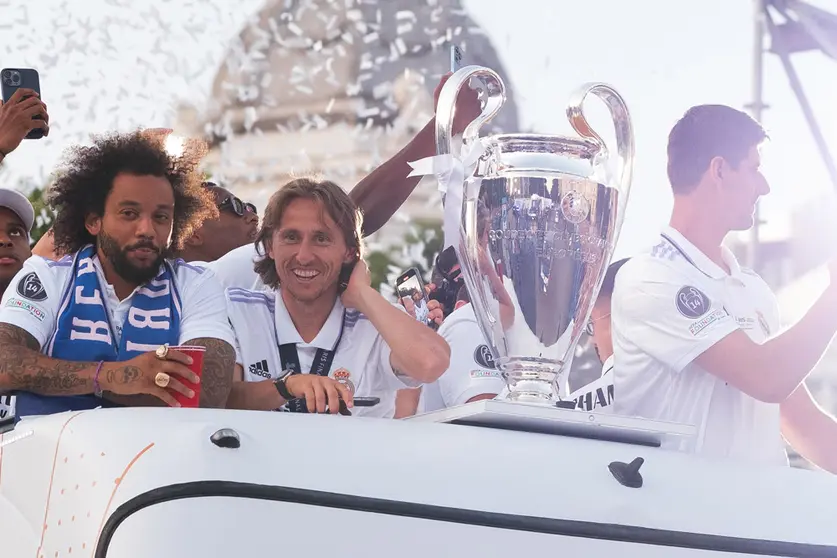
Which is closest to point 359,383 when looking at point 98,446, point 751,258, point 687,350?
point 687,350

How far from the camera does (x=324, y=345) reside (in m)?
3.10

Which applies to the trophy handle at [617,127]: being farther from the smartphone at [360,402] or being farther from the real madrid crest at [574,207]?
the smartphone at [360,402]

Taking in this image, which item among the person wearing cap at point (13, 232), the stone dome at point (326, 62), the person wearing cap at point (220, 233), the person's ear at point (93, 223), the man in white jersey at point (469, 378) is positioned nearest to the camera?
the person's ear at point (93, 223)

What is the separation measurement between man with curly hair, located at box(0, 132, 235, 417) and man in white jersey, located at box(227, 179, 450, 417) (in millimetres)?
188

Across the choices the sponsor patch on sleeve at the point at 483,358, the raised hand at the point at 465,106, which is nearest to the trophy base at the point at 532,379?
the raised hand at the point at 465,106

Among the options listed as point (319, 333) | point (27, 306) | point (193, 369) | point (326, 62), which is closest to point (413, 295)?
point (319, 333)

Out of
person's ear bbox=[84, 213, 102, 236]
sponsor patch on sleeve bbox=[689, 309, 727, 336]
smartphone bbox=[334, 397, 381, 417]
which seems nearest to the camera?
smartphone bbox=[334, 397, 381, 417]

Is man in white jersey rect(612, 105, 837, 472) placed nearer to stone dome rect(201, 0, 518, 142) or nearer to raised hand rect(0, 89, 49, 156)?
raised hand rect(0, 89, 49, 156)

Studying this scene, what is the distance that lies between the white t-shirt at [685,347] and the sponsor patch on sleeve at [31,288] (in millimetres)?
1253

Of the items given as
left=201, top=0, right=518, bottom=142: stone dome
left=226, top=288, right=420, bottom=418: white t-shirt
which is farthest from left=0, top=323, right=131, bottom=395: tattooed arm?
left=201, top=0, right=518, bottom=142: stone dome

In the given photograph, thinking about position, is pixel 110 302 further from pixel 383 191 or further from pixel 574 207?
pixel 383 191

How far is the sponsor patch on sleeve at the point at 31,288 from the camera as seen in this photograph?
2.68 m

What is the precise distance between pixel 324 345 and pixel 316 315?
10cm

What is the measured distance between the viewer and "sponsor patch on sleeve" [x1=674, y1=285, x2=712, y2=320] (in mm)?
2783
